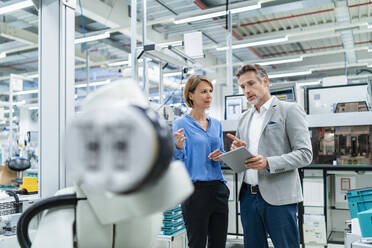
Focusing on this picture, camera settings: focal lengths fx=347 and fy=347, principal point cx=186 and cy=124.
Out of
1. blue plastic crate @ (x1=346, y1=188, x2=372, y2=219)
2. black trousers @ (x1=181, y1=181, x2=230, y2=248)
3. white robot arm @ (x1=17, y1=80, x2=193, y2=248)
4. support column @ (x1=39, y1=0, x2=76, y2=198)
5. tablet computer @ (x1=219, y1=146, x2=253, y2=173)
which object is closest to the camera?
white robot arm @ (x1=17, y1=80, x2=193, y2=248)

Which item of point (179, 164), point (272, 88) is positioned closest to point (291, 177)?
point (179, 164)

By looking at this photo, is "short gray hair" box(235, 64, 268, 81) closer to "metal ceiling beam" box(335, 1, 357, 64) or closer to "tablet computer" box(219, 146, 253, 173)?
"tablet computer" box(219, 146, 253, 173)

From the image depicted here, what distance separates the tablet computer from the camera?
159 centimetres

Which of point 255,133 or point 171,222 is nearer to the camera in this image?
point 255,133

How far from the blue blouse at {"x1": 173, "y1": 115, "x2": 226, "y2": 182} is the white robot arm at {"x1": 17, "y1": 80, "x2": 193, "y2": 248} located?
3.87 ft

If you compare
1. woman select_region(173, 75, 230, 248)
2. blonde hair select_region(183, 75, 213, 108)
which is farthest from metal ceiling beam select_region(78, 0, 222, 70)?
woman select_region(173, 75, 230, 248)

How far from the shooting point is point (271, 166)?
1613mm

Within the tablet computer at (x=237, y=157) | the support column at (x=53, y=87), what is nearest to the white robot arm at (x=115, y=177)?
the support column at (x=53, y=87)

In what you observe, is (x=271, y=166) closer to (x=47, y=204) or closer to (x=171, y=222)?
(x=47, y=204)

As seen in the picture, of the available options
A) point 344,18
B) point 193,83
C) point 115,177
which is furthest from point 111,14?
point 115,177

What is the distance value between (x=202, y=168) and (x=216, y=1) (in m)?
4.83

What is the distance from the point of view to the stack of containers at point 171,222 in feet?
9.77

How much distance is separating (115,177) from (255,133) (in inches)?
58.6

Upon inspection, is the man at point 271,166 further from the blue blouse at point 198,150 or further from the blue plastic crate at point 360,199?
the blue plastic crate at point 360,199
